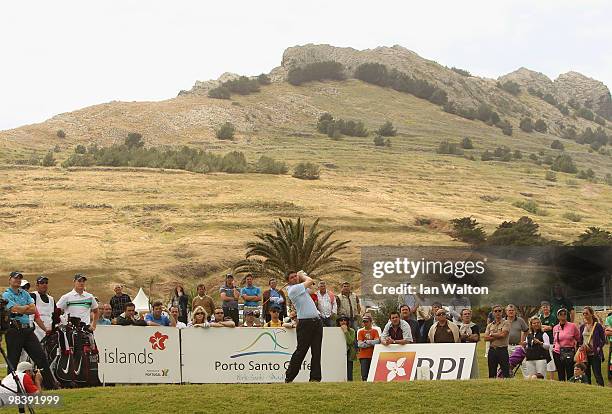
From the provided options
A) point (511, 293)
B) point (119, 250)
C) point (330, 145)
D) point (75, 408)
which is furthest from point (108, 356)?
point (330, 145)

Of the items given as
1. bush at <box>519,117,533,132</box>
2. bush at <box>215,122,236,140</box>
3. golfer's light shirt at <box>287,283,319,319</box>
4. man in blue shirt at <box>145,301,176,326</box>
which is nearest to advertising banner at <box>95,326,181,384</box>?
man in blue shirt at <box>145,301,176,326</box>

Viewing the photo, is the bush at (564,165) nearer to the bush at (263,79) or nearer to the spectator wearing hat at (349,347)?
the bush at (263,79)

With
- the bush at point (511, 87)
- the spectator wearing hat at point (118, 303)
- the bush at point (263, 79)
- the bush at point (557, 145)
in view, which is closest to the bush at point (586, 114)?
the bush at point (511, 87)

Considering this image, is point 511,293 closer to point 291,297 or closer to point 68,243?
point 291,297

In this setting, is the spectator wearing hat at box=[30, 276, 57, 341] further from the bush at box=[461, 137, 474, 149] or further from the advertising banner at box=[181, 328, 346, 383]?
the bush at box=[461, 137, 474, 149]

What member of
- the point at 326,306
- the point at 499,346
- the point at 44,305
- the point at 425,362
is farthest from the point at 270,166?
the point at 44,305

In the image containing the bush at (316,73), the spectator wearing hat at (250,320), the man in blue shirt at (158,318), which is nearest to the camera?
the man in blue shirt at (158,318)

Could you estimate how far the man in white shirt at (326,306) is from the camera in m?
20.4

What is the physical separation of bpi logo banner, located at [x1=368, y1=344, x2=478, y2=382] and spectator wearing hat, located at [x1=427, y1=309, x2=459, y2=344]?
56 cm

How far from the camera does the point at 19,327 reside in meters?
14.6

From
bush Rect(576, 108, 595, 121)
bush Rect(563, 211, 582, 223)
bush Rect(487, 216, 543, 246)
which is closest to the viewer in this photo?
bush Rect(487, 216, 543, 246)

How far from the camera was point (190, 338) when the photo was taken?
17.5 meters

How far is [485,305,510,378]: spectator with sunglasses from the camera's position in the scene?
1736 centimetres

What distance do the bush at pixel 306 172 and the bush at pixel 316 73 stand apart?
54.1 m
